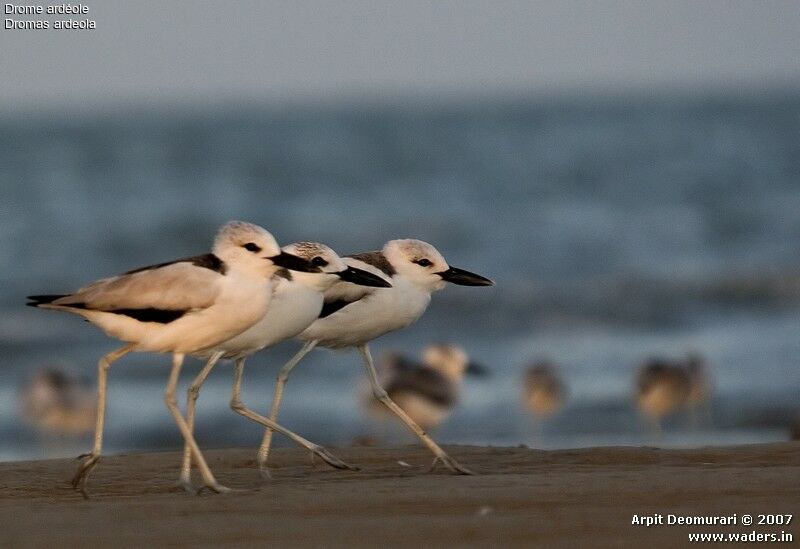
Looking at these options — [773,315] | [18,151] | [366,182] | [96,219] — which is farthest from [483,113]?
[773,315]

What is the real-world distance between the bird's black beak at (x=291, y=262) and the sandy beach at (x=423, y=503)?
106 centimetres

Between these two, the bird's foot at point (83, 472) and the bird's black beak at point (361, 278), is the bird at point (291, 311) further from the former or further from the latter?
the bird's foot at point (83, 472)

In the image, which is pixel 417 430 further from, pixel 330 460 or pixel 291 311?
pixel 291 311

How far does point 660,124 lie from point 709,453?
5809 centimetres

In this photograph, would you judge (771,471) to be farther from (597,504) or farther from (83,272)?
(83,272)

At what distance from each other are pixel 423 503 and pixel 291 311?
181 centimetres

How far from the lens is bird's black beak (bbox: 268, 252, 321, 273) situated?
27.1 feet

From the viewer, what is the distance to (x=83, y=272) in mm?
25531

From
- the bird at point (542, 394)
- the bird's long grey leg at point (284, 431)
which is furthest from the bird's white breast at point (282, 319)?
the bird at point (542, 394)

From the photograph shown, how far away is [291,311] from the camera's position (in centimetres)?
850

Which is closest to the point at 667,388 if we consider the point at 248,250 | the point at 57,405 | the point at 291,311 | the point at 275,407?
the point at 57,405

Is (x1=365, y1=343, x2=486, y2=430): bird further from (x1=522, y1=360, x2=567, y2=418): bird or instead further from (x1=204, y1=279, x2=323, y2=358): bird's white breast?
(x1=204, y1=279, x2=323, y2=358): bird's white breast

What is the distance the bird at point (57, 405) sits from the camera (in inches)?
542

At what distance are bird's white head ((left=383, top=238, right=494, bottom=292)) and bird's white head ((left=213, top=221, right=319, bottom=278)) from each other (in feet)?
4.73
